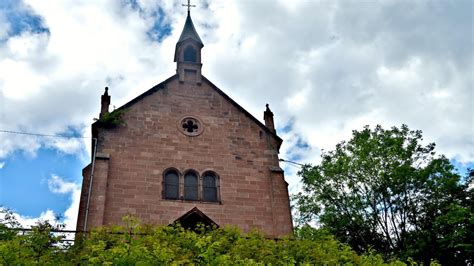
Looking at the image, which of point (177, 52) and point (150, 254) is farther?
point (177, 52)

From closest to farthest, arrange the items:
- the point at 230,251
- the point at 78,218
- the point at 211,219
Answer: the point at 230,251
the point at 78,218
the point at 211,219

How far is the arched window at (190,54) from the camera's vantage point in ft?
86.2

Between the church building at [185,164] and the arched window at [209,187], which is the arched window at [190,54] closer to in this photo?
the church building at [185,164]

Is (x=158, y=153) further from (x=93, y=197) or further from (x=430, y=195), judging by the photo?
(x=430, y=195)

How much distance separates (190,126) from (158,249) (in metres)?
13.1

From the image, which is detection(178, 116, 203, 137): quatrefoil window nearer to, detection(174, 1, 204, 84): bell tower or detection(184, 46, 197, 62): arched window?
detection(174, 1, 204, 84): bell tower

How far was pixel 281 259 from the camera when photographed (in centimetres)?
1313

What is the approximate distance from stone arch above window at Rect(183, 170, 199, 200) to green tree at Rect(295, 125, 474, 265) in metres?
11.7

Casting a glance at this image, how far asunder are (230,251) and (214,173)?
9.15 meters

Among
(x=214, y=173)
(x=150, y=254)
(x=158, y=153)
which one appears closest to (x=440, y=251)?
(x=214, y=173)

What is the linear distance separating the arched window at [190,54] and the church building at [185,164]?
137 cm

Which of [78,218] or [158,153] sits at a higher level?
[158,153]

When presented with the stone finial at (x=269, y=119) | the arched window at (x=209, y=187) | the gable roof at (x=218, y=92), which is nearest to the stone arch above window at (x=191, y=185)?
the arched window at (x=209, y=187)

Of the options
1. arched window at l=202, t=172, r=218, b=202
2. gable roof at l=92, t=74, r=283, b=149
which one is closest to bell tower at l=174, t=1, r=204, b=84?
gable roof at l=92, t=74, r=283, b=149
